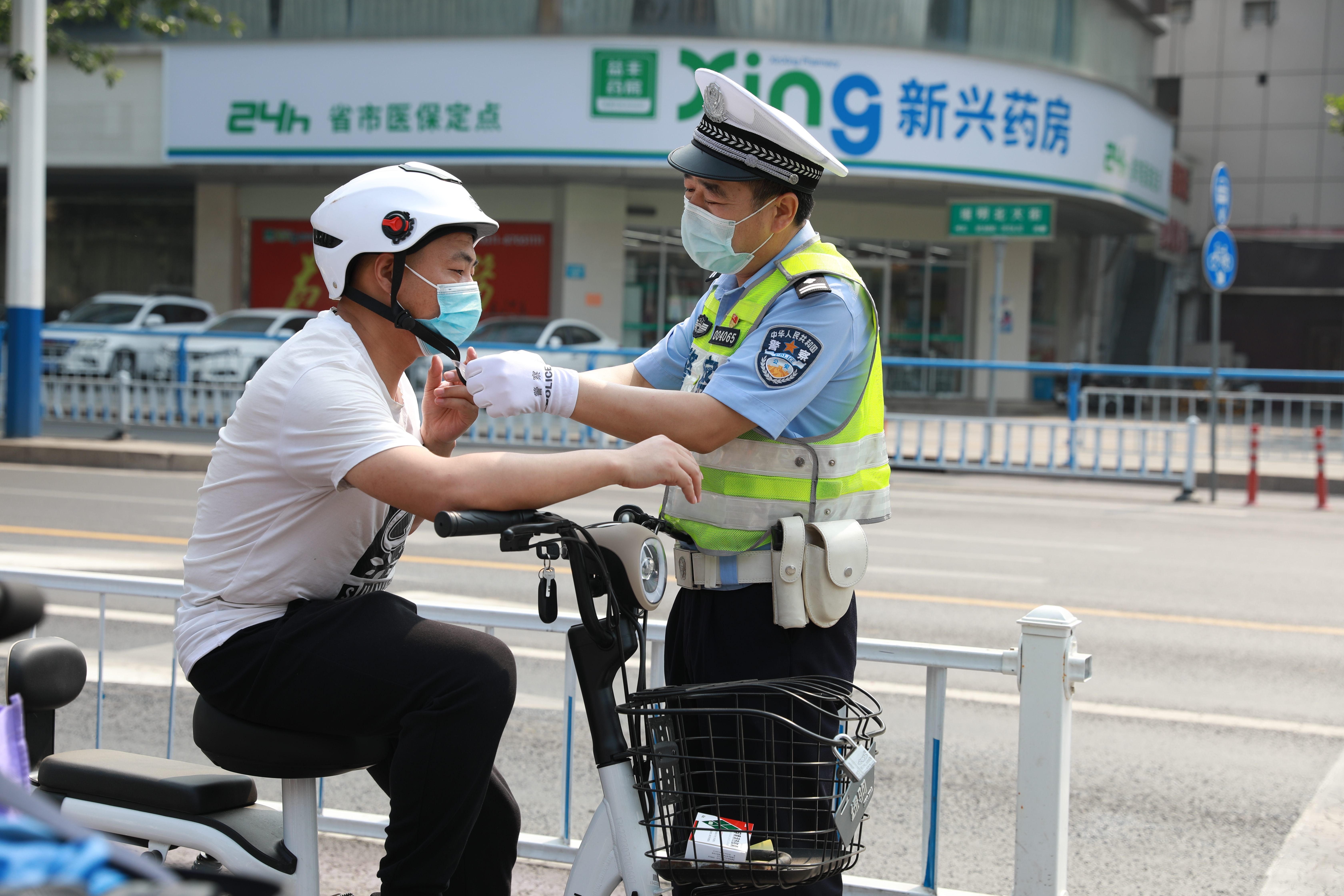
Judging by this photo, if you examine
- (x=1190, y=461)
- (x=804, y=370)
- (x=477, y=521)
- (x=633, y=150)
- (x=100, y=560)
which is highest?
(x=633, y=150)

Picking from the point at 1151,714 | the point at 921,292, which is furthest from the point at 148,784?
the point at 921,292

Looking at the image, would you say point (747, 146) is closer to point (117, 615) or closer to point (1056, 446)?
point (117, 615)

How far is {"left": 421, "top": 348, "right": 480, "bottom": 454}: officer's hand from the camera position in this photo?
8.13 feet

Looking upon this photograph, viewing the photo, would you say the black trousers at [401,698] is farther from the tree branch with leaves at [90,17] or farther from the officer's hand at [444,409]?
the tree branch with leaves at [90,17]

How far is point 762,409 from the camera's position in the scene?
2.27m

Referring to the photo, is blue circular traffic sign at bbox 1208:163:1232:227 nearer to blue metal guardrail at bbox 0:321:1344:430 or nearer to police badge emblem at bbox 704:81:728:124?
blue metal guardrail at bbox 0:321:1344:430

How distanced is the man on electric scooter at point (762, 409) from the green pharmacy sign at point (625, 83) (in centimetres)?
1954

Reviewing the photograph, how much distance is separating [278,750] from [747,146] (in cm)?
140

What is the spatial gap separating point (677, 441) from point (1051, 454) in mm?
13213

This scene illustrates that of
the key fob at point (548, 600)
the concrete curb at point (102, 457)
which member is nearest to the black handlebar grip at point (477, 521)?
the key fob at point (548, 600)

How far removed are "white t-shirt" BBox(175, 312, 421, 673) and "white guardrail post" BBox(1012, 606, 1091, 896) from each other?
1.55 m

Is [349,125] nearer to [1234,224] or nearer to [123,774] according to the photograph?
[123,774]

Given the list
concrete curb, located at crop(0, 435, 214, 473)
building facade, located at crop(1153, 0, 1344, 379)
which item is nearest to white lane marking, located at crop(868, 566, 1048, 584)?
concrete curb, located at crop(0, 435, 214, 473)

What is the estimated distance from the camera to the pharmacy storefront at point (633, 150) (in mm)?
21453
